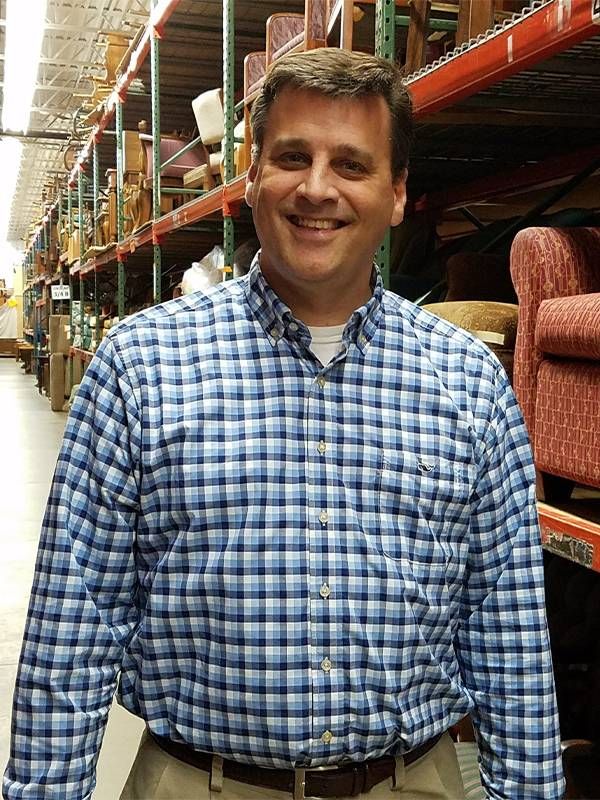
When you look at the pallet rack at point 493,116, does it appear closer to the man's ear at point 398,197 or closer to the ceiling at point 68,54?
the man's ear at point 398,197

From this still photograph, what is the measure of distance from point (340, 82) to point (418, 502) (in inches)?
26.3

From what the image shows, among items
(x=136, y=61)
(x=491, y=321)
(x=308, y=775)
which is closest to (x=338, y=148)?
(x=308, y=775)

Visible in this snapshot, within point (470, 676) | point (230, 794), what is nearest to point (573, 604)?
point (470, 676)

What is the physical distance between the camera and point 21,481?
272 inches

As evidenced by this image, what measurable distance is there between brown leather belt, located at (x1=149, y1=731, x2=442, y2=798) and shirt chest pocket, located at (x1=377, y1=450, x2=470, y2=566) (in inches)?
13.3

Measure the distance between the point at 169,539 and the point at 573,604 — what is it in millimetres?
2013

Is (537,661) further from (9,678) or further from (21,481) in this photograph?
(21,481)

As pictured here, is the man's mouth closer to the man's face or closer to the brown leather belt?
the man's face

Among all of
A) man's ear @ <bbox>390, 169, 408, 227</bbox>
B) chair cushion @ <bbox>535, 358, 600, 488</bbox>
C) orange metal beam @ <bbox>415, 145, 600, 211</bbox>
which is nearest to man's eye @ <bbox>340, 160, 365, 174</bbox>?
man's ear @ <bbox>390, 169, 408, 227</bbox>

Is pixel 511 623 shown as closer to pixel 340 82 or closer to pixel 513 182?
pixel 340 82

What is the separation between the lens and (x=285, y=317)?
1.41 meters

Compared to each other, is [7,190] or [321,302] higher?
[7,190]

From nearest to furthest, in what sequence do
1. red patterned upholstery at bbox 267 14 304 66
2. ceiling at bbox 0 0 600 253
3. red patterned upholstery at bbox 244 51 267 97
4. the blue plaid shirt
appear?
the blue plaid shirt < ceiling at bbox 0 0 600 253 < red patterned upholstery at bbox 267 14 304 66 < red patterned upholstery at bbox 244 51 267 97

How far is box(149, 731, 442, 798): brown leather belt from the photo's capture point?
136cm
